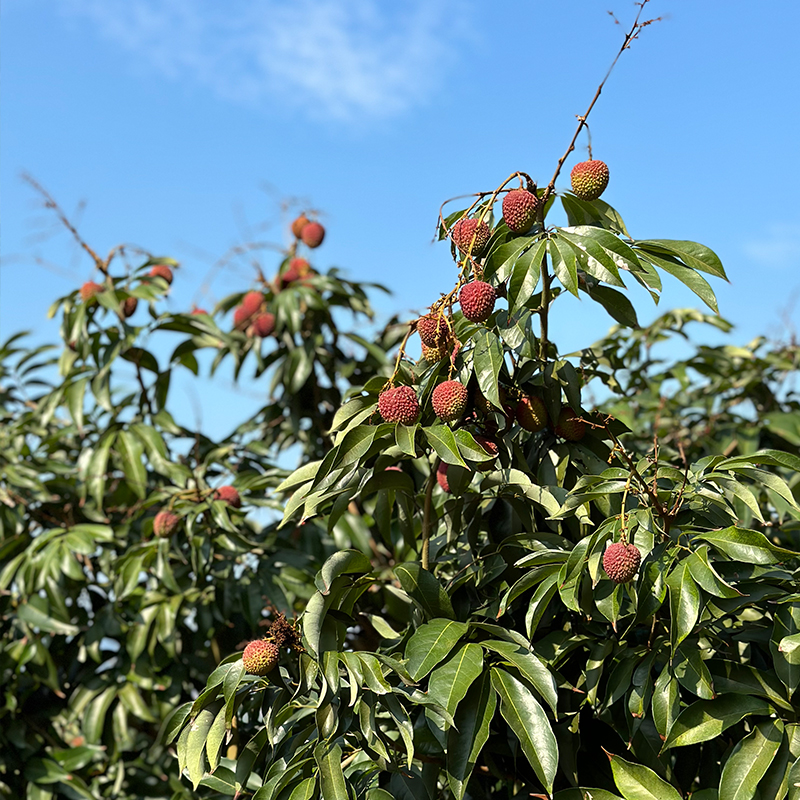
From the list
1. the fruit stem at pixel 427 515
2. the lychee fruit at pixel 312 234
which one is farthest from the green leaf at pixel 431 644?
the lychee fruit at pixel 312 234

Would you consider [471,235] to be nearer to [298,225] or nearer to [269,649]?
[269,649]

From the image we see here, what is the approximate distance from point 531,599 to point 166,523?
3.12 ft

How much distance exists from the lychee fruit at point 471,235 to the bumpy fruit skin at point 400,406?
0.73 ft

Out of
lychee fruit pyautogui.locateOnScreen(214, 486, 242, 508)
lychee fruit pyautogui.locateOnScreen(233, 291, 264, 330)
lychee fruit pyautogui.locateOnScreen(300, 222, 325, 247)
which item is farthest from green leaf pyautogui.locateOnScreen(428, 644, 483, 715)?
lychee fruit pyautogui.locateOnScreen(300, 222, 325, 247)

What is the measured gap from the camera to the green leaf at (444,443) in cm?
115

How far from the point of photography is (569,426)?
1364mm

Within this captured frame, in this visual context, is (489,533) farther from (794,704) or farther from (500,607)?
(794,704)

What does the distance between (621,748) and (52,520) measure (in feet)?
5.63

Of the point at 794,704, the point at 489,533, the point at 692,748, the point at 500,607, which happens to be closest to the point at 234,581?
the point at 489,533

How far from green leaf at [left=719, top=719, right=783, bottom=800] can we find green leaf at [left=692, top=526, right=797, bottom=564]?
22 cm

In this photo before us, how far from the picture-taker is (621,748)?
52.5 inches

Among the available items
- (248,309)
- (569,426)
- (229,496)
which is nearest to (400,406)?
(569,426)

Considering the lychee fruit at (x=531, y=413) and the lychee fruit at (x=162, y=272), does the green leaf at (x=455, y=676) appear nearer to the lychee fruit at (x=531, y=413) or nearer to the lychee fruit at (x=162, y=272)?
the lychee fruit at (x=531, y=413)

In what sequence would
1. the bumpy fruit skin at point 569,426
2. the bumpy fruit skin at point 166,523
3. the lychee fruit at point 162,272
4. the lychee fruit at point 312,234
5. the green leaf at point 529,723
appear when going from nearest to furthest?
the green leaf at point 529,723, the bumpy fruit skin at point 569,426, the bumpy fruit skin at point 166,523, the lychee fruit at point 162,272, the lychee fruit at point 312,234
